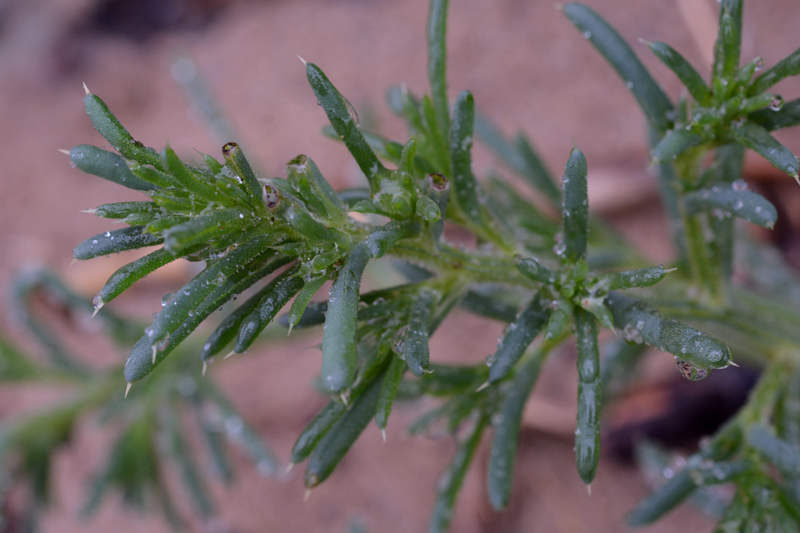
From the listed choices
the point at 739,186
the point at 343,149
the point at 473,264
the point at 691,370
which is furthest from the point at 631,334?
the point at 343,149

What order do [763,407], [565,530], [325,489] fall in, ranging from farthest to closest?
[325,489]
[565,530]
[763,407]

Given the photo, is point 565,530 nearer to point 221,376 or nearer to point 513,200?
point 513,200

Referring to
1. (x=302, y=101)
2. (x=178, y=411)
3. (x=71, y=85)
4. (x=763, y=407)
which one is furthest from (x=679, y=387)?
(x=71, y=85)

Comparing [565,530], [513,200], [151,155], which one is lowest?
[565,530]

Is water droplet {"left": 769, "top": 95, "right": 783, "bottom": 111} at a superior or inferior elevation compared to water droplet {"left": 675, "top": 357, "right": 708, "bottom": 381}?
superior

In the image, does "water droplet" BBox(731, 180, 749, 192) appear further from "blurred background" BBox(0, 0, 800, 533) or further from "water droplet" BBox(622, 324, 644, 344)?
"blurred background" BBox(0, 0, 800, 533)

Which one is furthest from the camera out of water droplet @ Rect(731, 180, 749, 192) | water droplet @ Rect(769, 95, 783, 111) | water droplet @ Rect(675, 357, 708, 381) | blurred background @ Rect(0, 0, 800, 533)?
blurred background @ Rect(0, 0, 800, 533)

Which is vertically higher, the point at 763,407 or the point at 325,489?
the point at 763,407

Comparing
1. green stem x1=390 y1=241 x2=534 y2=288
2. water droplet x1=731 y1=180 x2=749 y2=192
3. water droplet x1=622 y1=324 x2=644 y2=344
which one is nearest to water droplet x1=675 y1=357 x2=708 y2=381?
water droplet x1=622 y1=324 x2=644 y2=344
